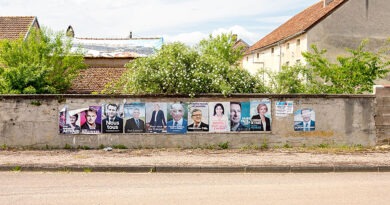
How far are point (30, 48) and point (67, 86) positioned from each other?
2574mm

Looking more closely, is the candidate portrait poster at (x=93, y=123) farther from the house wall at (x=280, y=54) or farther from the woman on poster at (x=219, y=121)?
the house wall at (x=280, y=54)

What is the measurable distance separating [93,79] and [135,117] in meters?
11.5

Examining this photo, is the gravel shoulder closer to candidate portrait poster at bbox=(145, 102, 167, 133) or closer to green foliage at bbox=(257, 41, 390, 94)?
candidate portrait poster at bbox=(145, 102, 167, 133)

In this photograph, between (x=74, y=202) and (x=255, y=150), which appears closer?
(x=74, y=202)

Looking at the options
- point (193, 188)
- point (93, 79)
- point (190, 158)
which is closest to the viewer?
point (193, 188)

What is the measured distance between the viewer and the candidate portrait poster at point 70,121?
15.1 metres

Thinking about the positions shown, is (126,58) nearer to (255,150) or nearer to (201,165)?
(255,150)

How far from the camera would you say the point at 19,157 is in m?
13.2

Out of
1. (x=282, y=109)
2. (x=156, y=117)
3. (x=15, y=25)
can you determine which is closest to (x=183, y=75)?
(x=156, y=117)

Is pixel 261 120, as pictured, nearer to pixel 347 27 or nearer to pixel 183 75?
pixel 183 75

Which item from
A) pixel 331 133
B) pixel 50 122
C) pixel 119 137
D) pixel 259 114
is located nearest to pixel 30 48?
pixel 50 122

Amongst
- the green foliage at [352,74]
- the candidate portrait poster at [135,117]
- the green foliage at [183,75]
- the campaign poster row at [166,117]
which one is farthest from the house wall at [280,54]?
the candidate portrait poster at [135,117]

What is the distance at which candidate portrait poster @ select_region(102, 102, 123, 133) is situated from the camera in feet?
49.5

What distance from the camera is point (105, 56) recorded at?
28641 mm
